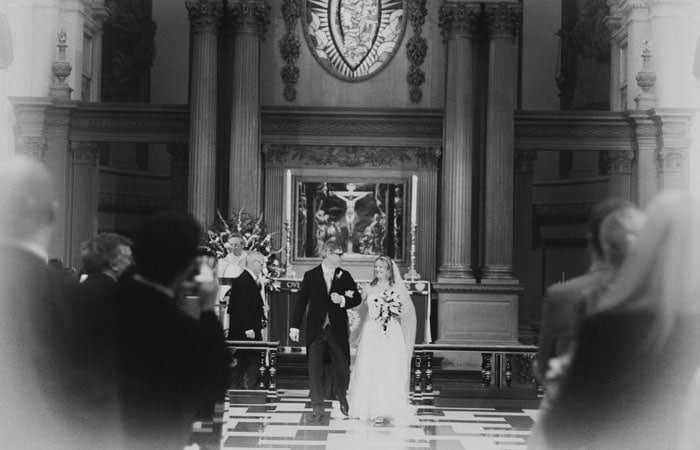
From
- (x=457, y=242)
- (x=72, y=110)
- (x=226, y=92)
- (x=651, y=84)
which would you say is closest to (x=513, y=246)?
(x=457, y=242)

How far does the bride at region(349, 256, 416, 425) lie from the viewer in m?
13.4

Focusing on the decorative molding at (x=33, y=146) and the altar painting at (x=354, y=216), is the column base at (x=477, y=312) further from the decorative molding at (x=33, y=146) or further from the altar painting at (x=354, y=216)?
the decorative molding at (x=33, y=146)

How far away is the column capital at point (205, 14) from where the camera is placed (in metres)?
19.4

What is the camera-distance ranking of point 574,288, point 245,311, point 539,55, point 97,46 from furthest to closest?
point 539,55
point 97,46
point 245,311
point 574,288

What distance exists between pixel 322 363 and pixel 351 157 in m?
7.63

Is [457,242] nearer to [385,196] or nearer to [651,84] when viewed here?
[385,196]

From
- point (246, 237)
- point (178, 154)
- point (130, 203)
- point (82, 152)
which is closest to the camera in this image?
point (246, 237)

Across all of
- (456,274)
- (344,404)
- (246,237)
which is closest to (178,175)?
(246,237)

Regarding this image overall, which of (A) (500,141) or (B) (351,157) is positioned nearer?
(A) (500,141)

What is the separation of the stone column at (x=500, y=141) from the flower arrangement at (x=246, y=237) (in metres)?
3.41

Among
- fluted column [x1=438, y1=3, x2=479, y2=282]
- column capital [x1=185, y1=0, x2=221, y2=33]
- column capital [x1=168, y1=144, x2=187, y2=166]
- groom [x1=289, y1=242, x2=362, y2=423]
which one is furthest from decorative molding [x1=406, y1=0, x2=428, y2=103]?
groom [x1=289, y1=242, x2=362, y2=423]

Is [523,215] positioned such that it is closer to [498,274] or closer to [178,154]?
[498,274]

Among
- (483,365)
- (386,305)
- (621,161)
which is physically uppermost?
(621,161)

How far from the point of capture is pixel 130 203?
23234 mm
